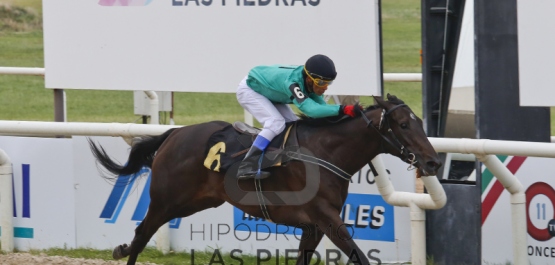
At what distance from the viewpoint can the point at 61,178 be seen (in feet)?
24.6

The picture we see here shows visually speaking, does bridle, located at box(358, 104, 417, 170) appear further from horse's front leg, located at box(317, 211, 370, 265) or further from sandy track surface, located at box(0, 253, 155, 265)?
sandy track surface, located at box(0, 253, 155, 265)

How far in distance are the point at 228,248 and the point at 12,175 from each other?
1755mm

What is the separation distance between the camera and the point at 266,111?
6082 mm

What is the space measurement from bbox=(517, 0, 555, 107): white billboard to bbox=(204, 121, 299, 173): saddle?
1426mm

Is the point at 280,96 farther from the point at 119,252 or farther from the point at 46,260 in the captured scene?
the point at 46,260

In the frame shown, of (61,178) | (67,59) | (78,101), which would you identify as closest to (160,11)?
→ (67,59)

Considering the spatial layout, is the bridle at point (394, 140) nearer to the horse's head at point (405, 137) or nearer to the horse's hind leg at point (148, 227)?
the horse's head at point (405, 137)

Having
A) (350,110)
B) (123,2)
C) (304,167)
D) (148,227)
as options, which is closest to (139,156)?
(148,227)

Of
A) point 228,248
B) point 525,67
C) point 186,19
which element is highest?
point 186,19

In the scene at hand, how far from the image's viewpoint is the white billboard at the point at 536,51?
5988mm

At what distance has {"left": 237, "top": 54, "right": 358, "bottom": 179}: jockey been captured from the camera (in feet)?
18.8

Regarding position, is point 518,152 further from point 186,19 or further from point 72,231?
point 72,231

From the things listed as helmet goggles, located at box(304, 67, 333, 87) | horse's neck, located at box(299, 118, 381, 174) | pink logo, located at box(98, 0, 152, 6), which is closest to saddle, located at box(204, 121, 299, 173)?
horse's neck, located at box(299, 118, 381, 174)

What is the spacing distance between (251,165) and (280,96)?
18.6 inches
